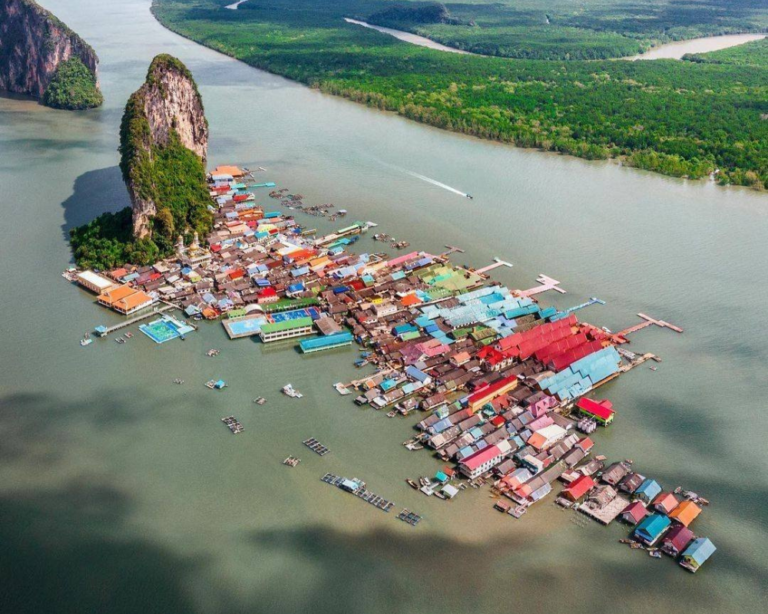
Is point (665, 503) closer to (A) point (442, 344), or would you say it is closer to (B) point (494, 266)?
(A) point (442, 344)

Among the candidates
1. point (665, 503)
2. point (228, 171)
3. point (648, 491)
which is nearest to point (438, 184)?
point (228, 171)

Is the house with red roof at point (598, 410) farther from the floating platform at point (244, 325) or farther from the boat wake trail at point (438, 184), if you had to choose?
the boat wake trail at point (438, 184)

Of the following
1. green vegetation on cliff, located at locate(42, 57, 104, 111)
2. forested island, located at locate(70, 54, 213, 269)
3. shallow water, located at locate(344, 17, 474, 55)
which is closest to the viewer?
forested island, located at locate(70, 54, 213, 269)

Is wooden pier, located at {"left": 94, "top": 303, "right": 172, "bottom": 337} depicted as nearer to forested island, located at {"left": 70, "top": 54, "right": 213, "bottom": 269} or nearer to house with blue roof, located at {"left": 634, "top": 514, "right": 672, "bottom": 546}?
forested island, located at {"left": 70, "top": 54, "right": 213, "bottom": 269}

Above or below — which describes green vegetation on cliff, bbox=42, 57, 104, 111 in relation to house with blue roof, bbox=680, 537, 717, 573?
above

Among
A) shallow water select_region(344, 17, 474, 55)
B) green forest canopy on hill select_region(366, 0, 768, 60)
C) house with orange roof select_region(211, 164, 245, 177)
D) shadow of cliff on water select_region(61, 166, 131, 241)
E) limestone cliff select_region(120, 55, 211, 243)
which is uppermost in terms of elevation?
green forest canopy on hill select_region(366, 0, 768, 60)

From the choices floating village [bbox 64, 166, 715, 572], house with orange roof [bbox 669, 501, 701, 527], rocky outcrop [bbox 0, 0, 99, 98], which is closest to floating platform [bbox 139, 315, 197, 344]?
floating village [bbox 64, 166, 715, 572]
